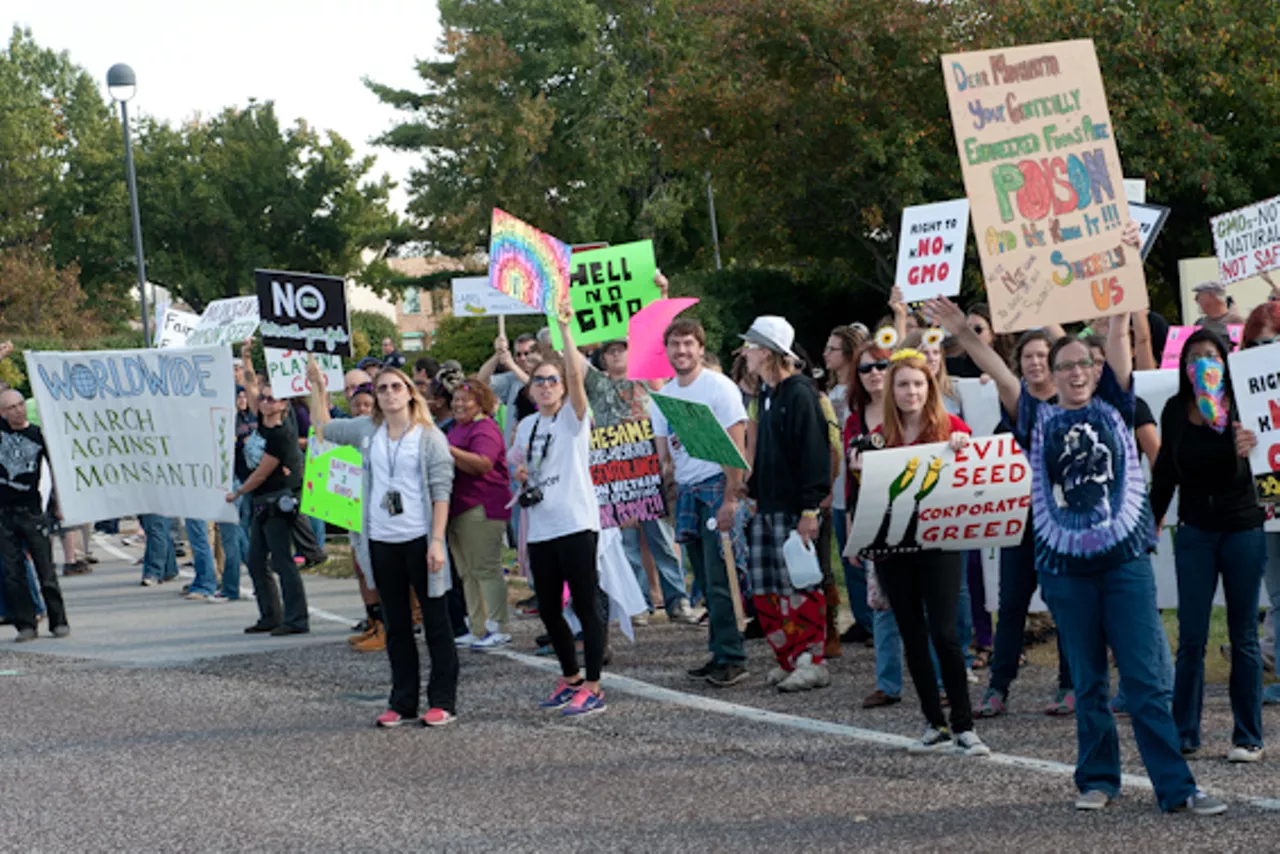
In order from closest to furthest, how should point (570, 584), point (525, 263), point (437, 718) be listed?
point (437, 718), point (570, 584), point (525, 263)

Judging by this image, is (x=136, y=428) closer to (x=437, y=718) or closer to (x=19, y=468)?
(x=19, y=468)

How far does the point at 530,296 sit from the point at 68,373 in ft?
19.4

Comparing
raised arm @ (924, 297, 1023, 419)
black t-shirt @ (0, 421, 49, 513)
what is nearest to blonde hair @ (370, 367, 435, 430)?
raised arm @ (924, 297, 1023, 419)

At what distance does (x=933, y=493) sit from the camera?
7.27 metres

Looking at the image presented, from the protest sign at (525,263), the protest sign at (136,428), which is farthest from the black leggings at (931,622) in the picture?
the protest sign at (136,428)

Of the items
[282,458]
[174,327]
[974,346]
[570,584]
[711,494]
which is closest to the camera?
[974,346]

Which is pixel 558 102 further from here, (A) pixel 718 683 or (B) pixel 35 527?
(A) pixel 718 683

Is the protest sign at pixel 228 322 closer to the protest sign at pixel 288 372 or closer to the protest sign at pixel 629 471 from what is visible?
the protest sign at pixel 288 372

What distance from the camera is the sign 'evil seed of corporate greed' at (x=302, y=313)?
12.1 m

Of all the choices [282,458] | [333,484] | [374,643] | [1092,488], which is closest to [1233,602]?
[1092,488]

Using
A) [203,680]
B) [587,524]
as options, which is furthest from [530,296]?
[203,680]

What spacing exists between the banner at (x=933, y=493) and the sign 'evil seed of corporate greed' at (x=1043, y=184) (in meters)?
0.58

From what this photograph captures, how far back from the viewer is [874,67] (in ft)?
102

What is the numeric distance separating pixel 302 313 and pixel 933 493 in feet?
20.6
